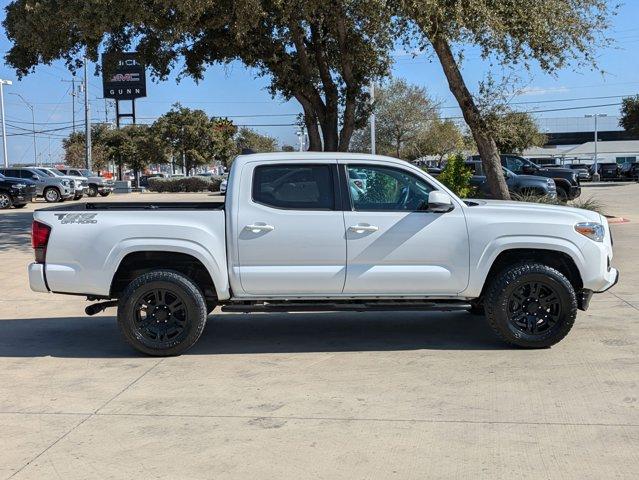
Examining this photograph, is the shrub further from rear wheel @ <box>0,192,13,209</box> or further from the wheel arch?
the wheel arch

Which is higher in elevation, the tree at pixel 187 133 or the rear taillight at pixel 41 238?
the tree at pixel 187 133

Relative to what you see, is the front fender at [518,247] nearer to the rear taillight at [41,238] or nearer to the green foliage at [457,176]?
the rear taillight at [41,238]

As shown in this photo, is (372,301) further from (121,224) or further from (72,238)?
(72,238)

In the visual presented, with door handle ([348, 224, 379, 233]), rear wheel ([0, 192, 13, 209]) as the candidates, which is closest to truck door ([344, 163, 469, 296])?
door handle ([348, 224, 379, 233])

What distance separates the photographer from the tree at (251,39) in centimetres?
1522

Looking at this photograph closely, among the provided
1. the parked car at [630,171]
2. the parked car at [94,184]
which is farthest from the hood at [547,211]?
the parked car at [630,171]

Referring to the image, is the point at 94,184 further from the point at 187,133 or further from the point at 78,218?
the point at 78,218

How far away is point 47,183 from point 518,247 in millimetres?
32364

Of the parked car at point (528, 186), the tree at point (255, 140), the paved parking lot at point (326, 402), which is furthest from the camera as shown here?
the tree at point (255, 140)

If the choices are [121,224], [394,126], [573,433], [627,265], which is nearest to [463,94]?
[627,265]

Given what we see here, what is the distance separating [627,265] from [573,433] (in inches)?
330

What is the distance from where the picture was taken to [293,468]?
4.29 meters

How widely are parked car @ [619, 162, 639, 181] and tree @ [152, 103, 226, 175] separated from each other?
1328 inches

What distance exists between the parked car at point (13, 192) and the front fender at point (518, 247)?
27026mm
